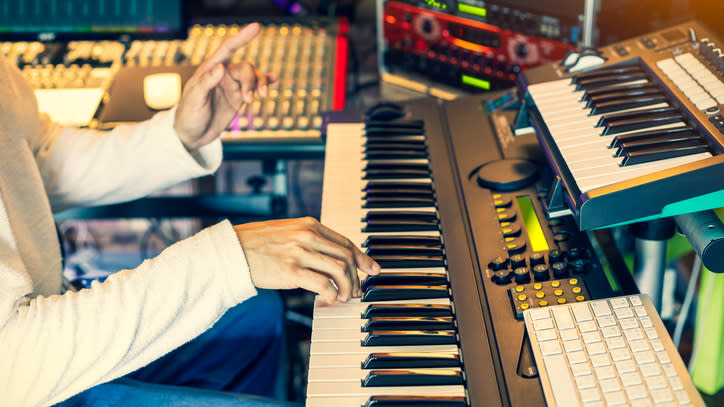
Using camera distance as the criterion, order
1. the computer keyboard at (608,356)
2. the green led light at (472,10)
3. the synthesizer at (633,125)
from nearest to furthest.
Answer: the computer keyboard at (608,356) < the synthesizer at (633,125) < the green led light at (472,10)

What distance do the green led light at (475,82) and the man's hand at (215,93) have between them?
1.48 ft

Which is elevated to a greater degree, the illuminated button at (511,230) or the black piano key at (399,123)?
the black piano key at (399,123)

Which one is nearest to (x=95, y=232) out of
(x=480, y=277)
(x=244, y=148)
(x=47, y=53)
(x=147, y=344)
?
(x=47, y=53)

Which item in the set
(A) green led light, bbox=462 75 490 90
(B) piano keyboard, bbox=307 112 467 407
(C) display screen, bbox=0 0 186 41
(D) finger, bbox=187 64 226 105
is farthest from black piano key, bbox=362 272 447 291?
(C) display screen, bbox=0 0 186 41

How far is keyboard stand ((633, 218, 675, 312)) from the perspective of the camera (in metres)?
1.05

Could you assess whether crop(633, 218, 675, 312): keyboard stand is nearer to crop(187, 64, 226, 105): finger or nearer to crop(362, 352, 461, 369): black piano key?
crop(362, 352, 461, 369): black piano key

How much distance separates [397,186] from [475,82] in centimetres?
47

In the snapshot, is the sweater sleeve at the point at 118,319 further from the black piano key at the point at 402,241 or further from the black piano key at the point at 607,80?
the black piano key at the point at 607,80

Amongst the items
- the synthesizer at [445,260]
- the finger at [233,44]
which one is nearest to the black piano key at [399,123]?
the synthesizer at [445,260]

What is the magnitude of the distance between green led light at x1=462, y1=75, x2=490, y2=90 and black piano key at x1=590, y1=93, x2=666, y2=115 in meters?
0.50

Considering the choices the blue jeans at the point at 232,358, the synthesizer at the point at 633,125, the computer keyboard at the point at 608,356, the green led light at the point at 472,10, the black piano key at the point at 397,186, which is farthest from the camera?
the green led light at the point at 472,10

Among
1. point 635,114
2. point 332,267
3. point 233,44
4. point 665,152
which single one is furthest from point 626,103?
point 233,44

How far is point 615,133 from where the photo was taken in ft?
3.23

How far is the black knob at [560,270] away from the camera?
0.94 metres
